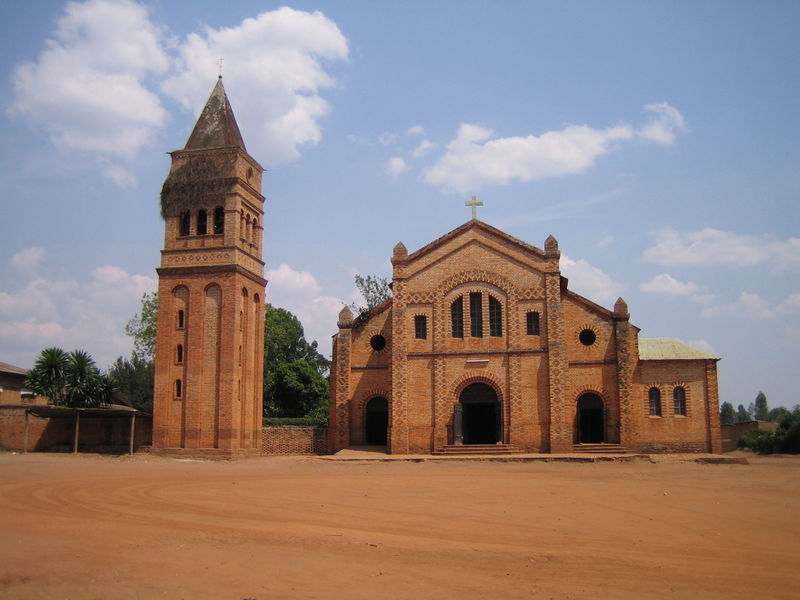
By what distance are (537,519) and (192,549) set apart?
693cm

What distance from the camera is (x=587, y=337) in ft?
122

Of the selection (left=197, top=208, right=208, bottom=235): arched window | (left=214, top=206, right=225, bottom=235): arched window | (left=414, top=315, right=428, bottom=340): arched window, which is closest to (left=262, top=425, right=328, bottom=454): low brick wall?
(left=414, top=315, right=428, bottom=340): arched window

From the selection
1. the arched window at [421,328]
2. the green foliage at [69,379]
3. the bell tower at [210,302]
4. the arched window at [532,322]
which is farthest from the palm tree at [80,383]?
the arched window at [532,322]

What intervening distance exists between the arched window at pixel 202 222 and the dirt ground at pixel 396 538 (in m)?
18.1

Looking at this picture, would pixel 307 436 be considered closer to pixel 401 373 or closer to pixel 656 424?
pixel 401 373

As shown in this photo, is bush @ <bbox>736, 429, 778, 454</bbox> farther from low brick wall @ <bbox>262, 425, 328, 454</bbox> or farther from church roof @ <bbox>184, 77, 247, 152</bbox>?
church roof @ <bbox>184, 77, 247, 152</bbox>

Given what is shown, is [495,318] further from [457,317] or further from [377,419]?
[377,419]

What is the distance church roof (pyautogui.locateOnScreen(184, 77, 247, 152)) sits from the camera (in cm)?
4047

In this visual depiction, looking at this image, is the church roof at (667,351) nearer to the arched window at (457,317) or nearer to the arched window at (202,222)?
the arched window at (457,317)

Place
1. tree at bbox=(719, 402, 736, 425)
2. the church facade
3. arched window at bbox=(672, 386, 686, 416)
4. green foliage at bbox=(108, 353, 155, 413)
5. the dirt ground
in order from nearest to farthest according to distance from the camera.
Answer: the dirt ground
the church facade
arched window at bbox=(672, 386, 686, 416)
green foliage at bbox=(108, 353, 155, 413)
tree at bbox=(719, 402, 736, 425)

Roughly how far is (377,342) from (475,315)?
17.5 ft

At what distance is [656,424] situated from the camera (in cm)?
3684

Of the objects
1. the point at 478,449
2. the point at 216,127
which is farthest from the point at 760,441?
the point at 216,127

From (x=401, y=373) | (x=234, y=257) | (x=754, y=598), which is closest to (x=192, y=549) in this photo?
(x=754, y=598)
